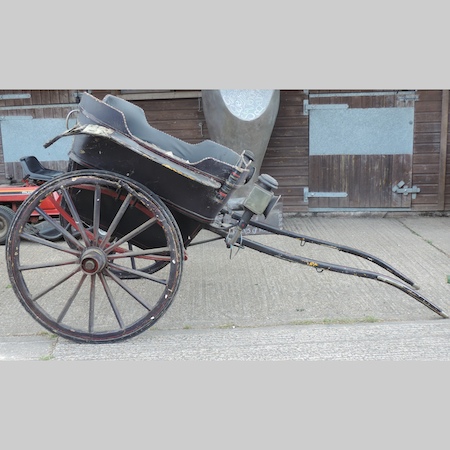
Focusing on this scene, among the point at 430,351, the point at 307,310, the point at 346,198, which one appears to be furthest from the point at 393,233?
the point at 430,351

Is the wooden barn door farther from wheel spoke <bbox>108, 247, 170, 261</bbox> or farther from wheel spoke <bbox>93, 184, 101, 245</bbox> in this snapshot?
wheel spoke <bbox>93, 184, 101, 245</bbox>

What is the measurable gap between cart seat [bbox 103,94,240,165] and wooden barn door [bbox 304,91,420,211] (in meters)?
4.14

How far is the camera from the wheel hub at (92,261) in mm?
3469

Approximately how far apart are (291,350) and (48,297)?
2299 millimetres

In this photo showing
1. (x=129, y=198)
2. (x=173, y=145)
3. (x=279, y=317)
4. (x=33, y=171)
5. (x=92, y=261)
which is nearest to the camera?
(x=129, y=198)

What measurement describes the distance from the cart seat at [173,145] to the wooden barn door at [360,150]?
13.6ft

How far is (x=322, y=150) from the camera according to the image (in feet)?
25.0

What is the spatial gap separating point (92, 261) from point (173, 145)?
0.99 meters

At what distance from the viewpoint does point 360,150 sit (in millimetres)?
7598

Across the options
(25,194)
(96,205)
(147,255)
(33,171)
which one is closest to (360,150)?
(33,171)

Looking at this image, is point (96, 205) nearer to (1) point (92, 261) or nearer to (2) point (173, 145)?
(1) point (92, 261)

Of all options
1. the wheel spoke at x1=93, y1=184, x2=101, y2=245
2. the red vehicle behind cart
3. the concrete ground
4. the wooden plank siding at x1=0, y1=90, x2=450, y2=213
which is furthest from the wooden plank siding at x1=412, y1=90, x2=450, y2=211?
the wheel spoke at x1=93, y1=184, x2=101, y2=245

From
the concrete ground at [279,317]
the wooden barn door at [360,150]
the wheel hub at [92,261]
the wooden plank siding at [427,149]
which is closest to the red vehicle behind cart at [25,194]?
the concrete ground at [279,317]

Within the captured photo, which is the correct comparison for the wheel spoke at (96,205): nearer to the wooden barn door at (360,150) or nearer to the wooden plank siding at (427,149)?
the wooden barn door at (360,150)
